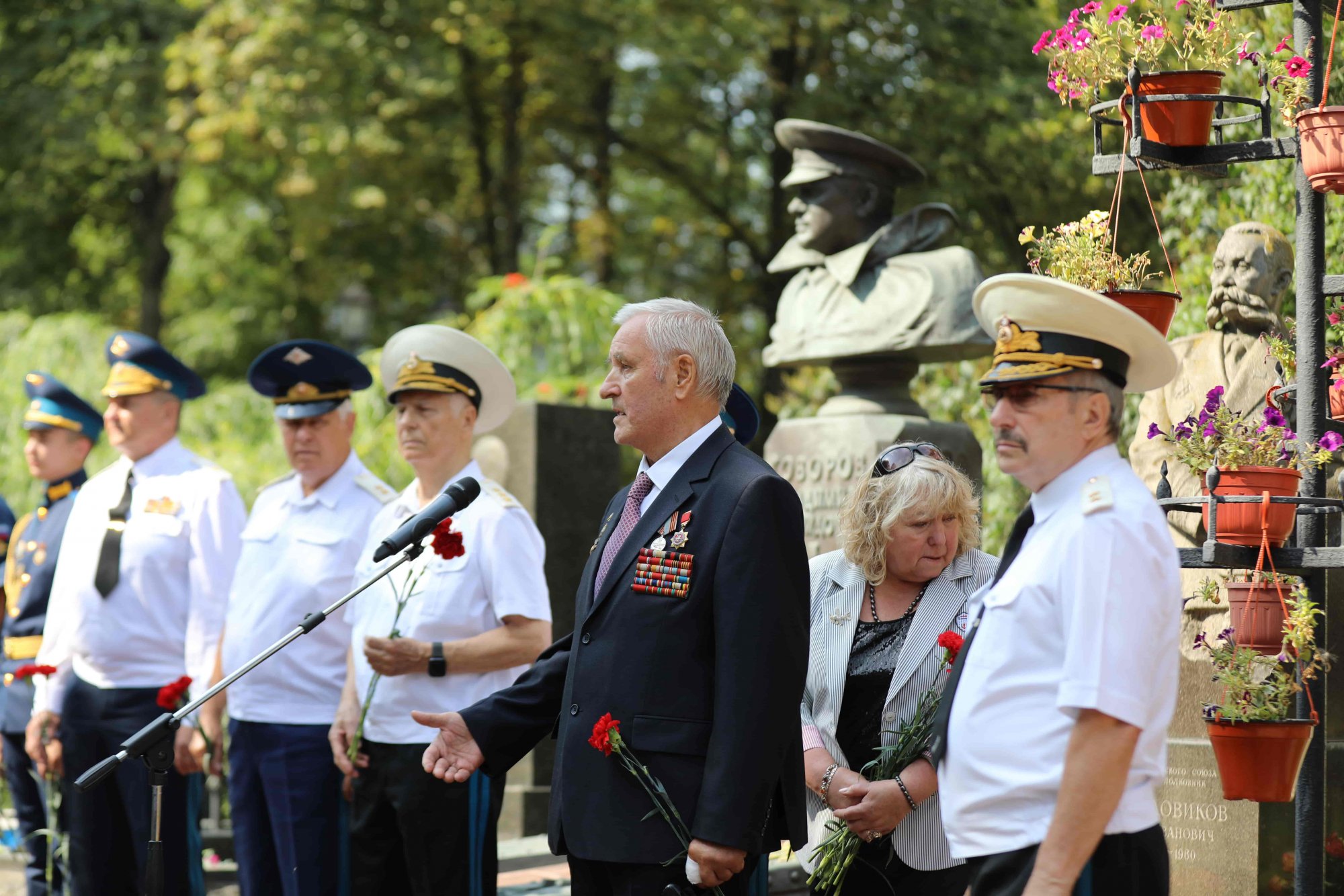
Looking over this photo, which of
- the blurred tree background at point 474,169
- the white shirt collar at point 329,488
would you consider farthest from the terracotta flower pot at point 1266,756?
the blurred tree background at point 474,169

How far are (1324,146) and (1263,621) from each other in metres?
1.31

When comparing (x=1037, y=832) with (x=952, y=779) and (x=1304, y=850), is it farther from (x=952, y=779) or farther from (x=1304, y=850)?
(x=1304, y=850)

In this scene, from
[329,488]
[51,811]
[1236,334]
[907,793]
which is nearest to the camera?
[907,793]

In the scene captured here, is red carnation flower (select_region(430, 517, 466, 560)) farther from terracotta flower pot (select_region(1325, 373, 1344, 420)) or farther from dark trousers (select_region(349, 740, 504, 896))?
terracotta flower pot (select_region(1325, 373, 1344, 420))

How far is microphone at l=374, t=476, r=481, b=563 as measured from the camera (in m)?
3.61

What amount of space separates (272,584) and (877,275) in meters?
3.90

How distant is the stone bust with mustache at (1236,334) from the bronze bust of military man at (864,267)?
186cm

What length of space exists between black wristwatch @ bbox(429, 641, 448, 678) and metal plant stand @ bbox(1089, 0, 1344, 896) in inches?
83.6

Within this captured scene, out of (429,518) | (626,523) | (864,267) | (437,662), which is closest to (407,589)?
(437,662)

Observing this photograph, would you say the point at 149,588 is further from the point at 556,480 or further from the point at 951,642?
the point at 951,642

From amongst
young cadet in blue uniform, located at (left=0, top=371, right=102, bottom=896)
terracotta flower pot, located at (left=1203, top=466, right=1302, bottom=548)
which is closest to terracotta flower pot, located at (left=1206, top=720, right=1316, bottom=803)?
terracotta flower pot, located at (left=1203, top=466, right=1302, bottom=548)

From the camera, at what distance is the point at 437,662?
4.48m

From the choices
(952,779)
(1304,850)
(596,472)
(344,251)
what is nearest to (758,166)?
(344,251)

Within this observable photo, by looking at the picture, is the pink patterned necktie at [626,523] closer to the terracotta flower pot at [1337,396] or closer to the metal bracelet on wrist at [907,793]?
the metal bracelet on wrist at [907,793]
